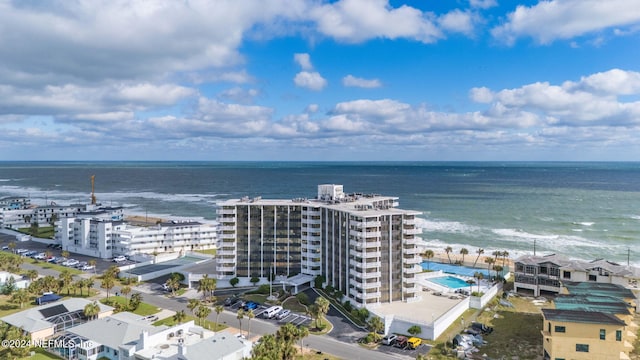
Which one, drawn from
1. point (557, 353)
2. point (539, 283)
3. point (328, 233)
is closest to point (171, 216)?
point (328, 233)

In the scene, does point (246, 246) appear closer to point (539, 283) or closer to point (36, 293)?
point (36, 293)

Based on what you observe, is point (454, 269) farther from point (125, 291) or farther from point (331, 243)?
point (125, 291)

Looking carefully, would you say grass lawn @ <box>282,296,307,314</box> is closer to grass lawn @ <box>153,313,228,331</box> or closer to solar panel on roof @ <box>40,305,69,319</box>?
grass lawn @ <box>153,313,228,331</box>

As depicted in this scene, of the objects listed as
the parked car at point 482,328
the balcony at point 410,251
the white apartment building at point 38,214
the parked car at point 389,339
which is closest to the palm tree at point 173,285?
the parked car at point 389,339

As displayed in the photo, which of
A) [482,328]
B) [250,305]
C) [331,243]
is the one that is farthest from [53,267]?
[482,328]

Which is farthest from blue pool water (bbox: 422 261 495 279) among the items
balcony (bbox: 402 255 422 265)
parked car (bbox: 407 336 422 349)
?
parked car (bbox: 407 336 422 349)
